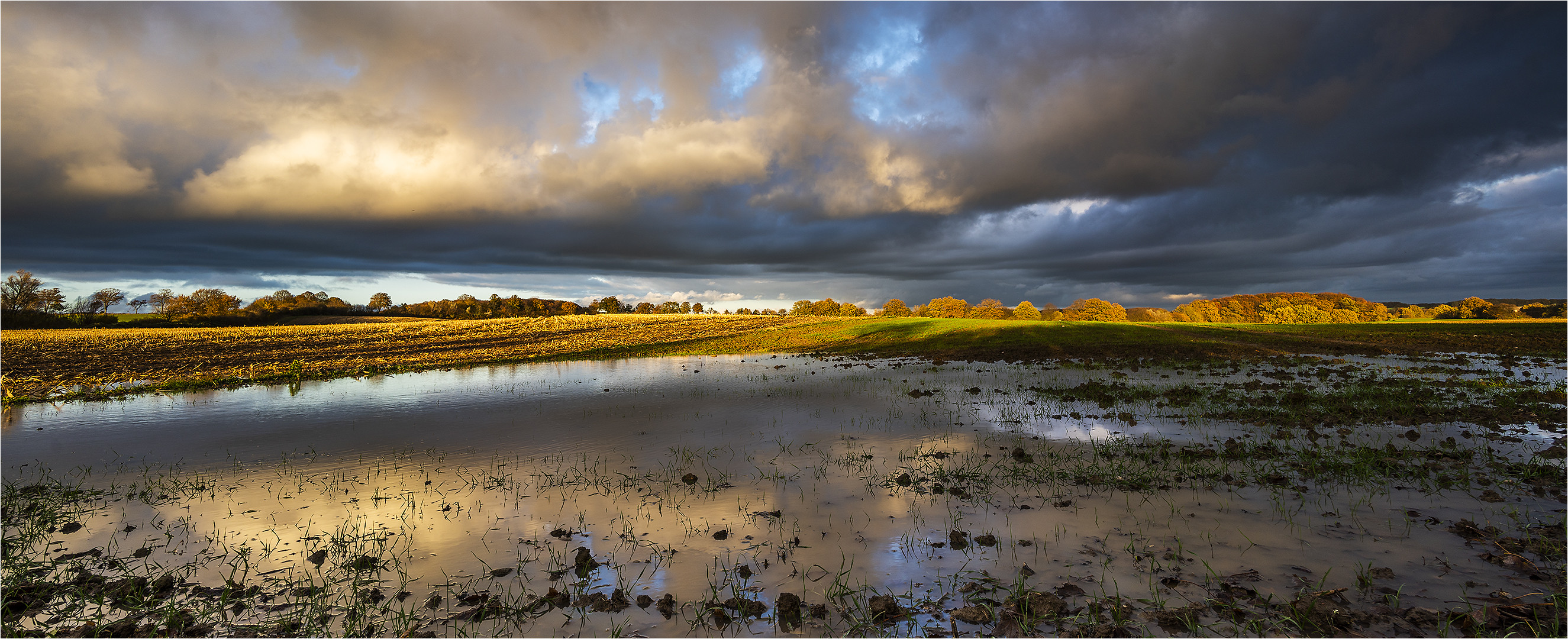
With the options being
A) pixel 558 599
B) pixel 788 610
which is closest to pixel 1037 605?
pixel 788 610

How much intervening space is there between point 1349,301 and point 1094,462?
617 feet

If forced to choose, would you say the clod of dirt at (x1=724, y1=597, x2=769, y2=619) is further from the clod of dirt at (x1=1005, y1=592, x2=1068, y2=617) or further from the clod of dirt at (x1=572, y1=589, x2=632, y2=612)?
the clod of dirt at (x1=1005, y1=592, x2=1068, y2=617)

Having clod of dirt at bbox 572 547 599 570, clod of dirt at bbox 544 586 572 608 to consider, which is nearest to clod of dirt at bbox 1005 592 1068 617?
clod of dirt at bbox 544 586 572 608

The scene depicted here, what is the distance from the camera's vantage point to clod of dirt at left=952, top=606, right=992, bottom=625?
195 inches

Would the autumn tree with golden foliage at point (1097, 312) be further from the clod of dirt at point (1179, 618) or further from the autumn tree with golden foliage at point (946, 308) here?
the clod of dirt at point (1179, 618)

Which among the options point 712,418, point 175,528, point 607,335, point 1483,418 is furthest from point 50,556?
point 607,335

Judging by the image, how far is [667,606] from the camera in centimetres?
519

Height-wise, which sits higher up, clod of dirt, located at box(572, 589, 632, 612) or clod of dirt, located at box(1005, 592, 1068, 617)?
clod of dirt, located at box(1005, 592, 1068, 617)

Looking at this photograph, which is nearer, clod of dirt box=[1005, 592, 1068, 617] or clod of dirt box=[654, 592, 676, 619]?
clod of dirt box=[1005, 592, 1068, 617]

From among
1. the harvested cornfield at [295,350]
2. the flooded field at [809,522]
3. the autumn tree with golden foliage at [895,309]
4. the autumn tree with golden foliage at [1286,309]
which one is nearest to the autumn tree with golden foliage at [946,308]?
the autumn tree with golden foliage at [895,309]

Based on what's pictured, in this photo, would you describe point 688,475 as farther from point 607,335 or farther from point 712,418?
point 607,335

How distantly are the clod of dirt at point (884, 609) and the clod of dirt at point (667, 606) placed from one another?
72.6 inches

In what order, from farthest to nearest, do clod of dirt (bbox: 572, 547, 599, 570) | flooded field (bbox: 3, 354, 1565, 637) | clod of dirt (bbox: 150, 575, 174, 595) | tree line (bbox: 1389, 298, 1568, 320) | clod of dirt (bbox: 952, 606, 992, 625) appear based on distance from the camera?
1. tree line (bbox: 1389, 298, 1568, 320)
2. clod of dirt (bbox: 572, 547, 599, 570)
3. clod of dirt (bbox: 150, 575, 174, 595)
4. flooded field (bbox: 3, 354, 1565, 637)
5. clod of dirt (bbox: 952, 606, 992, 625)

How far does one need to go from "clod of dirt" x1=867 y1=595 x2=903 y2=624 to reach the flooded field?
3 centimetres
